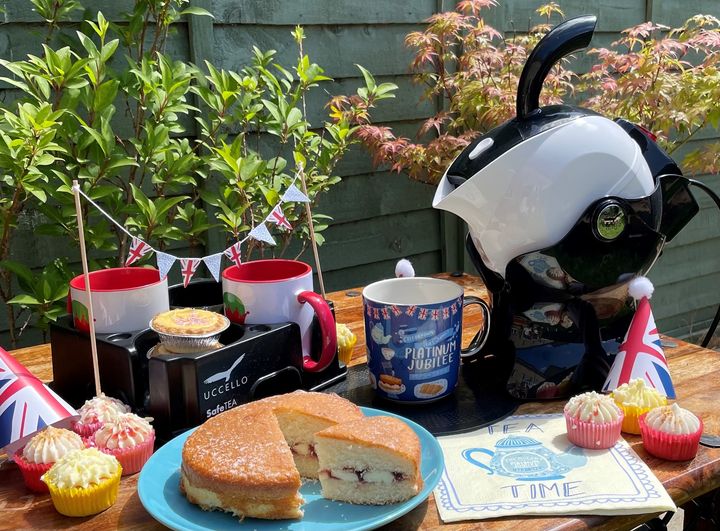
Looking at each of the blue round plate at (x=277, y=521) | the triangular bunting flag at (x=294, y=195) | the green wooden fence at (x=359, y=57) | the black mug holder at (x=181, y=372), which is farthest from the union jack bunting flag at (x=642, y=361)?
the green wooden fence at (x=359, y=57)

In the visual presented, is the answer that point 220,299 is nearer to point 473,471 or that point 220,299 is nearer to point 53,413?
point 53,413

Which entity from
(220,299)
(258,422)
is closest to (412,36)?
(220,299)

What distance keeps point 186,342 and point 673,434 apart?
0.62 metres

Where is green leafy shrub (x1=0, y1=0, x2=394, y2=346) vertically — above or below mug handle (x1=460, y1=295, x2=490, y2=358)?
above

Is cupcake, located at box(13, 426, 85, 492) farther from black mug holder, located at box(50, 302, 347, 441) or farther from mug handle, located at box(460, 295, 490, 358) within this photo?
mug handle, located at box(460, 295, 490, 358)

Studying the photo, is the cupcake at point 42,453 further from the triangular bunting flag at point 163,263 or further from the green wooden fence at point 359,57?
the green wooden fence at point 359,57

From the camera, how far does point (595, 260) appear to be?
3.20 feet

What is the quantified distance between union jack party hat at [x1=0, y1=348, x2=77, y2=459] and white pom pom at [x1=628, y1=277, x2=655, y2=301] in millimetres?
782

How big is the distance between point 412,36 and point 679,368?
1758mm

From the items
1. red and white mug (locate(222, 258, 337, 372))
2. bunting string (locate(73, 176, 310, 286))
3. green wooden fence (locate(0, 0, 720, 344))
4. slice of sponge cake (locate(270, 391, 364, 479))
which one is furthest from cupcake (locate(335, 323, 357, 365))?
green wooden fence (locate(0, 0, 720, 344))

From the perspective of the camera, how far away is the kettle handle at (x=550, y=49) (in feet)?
3.23

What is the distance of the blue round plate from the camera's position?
0.72 metres

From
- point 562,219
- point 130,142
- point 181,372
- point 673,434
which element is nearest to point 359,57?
point 130,142

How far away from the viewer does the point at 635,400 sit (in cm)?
93
